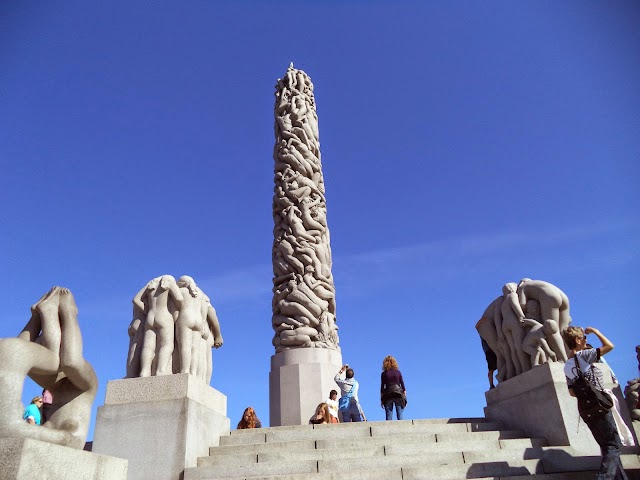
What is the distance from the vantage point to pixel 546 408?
6.84 m

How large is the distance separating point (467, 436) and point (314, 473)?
245 cm

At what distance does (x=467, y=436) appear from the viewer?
6816 mm

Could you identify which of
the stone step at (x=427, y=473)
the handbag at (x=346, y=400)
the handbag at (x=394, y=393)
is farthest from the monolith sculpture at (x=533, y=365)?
the handbag at (x=346, y=400)

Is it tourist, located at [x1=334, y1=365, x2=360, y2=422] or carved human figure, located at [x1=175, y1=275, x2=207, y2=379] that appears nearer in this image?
carved human figure, located at [x1=175, y1=275, x2=207, y2=379]

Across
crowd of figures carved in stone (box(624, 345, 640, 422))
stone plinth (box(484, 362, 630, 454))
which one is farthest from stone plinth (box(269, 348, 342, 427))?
crowd of figures carved in stone (box(624, 345, 640, 422))

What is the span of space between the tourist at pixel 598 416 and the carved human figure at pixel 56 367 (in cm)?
458

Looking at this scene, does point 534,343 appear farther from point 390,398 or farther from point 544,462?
point 390,398

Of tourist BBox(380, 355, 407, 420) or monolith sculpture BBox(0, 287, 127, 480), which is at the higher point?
tourist BBox(380, 355, 407, 420)

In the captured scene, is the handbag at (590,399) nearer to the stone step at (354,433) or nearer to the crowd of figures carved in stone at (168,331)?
the stone step at (354,433)

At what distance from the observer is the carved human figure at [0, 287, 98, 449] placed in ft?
12.0

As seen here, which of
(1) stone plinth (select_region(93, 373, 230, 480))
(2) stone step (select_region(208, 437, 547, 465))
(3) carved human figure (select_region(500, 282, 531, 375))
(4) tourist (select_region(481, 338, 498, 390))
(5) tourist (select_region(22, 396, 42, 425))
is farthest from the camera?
(4) tourist (select_region(481, 338, 498, 390))

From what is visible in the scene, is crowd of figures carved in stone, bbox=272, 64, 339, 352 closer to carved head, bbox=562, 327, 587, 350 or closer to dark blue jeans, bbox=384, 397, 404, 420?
dark blue jeans, bbox=384, 397, 404, 420

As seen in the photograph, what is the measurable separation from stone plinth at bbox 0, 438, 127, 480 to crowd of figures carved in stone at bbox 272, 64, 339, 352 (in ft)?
28.2

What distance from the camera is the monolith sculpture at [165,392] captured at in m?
6.12
